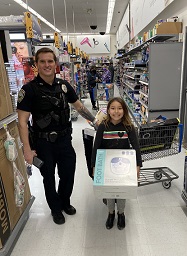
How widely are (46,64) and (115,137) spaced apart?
0.95 m

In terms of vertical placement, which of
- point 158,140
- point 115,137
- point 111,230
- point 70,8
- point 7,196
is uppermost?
point 70,8

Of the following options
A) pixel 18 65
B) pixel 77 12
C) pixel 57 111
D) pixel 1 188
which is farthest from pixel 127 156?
pixel 77 12

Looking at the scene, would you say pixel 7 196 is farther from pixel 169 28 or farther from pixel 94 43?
pixel 94 43

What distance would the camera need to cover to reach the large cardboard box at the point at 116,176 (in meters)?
1.75

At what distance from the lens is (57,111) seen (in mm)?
2156

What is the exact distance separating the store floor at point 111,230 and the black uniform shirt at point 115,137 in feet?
2.41

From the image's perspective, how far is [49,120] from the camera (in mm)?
2105

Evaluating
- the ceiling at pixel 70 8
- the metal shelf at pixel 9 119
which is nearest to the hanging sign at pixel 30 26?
the metal shelf at pixel 9 119

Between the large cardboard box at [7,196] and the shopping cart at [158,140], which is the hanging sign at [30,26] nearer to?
the large cardboard box at [7,196]

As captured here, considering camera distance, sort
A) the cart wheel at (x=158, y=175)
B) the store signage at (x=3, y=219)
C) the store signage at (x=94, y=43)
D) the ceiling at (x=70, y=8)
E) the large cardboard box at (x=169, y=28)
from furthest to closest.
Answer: the store signage at (x=94, y=43)
the ceiling at (x=70, y=8)
the large cardboard box at (x=169, y=28)
the cart wheel at (x=158, y=175)
the store signage at (x=3, y=219)

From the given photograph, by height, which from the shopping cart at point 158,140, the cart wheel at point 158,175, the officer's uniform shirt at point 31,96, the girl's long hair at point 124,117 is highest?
the officer's uniform shirt at point 31,96

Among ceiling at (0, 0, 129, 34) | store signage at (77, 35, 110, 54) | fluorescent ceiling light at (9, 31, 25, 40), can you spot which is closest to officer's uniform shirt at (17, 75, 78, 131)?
fluorescent ceiling light at (9, 31, 25, 40)

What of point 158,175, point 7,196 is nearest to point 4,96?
point 7,196

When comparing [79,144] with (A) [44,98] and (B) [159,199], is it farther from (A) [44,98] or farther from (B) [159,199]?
(A) [44,98]
